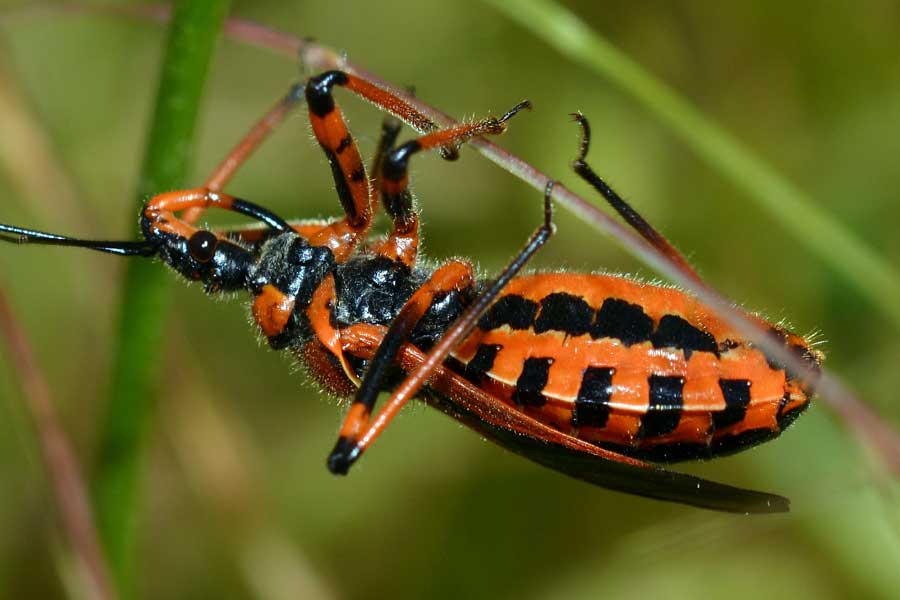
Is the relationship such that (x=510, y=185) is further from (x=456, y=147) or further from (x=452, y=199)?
(x=456, y=147)

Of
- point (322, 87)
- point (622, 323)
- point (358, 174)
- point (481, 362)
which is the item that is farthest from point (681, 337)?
point (322, 87)

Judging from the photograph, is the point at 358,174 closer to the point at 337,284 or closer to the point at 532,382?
the point at 337,284

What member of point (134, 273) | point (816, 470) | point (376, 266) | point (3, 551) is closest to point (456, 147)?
point (376, 266)

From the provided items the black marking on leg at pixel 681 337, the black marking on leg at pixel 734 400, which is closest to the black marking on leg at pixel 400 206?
the black marking on leg at pixel 681 337

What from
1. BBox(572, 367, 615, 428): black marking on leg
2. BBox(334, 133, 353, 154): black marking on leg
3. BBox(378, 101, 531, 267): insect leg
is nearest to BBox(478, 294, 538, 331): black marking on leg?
BBox(572, 367, 615, 428): black marking on leg

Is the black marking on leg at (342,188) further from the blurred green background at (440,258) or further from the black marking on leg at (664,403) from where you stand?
the blurred green background at (440,258)
